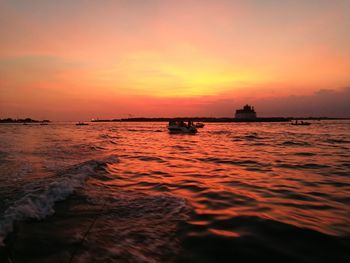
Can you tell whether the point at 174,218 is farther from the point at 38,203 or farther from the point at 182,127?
the point at 182,127

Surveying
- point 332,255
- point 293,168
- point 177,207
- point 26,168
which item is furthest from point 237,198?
point 26,168

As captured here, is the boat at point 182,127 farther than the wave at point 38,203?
Yes

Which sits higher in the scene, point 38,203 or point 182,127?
point 182,127

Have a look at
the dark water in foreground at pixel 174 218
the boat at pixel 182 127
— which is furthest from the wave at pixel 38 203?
the boat at pixel 182 127

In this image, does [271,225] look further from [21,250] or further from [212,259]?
[21,250]

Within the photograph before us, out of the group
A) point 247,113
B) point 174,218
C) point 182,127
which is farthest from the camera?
point 247,113

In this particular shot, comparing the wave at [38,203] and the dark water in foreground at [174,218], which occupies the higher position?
the wave at [38,203]

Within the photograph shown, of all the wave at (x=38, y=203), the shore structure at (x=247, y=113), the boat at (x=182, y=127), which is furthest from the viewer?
the shore structure at (x=247, y=113)

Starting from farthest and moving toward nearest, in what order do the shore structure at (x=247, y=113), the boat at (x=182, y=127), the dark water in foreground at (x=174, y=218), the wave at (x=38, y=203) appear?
the shore structure at (x=247, y=113), the boat at (x=182, y=127), the wave at (x=38, y=203), the dark water in foreground at (x=174, y=218)

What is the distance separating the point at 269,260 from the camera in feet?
15.6

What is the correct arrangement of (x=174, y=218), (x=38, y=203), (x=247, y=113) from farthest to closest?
(x=247, y=113) → (x=38, y=203) → (x=174, y=218)

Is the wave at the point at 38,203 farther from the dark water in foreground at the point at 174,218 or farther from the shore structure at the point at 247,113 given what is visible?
the shore structure at the point at 247,113

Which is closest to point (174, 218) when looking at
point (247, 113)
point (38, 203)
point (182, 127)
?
point (38, 203)

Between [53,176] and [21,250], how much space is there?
7603mm
